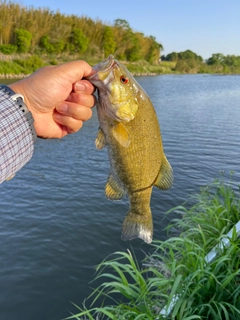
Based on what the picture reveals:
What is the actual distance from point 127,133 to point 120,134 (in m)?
0.06

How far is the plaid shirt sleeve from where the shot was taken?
2064 millimetres

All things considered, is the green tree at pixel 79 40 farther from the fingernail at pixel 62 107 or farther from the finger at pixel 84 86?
the finger at pixel 84 86

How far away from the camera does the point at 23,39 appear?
135 ft

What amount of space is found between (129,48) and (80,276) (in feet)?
159

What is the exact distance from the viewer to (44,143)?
13945 millimetres

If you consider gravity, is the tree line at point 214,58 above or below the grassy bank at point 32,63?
above

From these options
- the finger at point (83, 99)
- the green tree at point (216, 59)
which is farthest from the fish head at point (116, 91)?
the green tree at point (216, 59)

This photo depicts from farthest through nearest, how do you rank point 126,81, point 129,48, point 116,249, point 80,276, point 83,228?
1. point 129,48
2. point 83,228
3. point 116,249
4. point 80,276
5. point 126,81

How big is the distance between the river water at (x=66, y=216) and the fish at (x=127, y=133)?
3.92 m

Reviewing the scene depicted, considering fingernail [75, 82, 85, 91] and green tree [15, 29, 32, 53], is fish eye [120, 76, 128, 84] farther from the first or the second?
green tree [15, 29, 32, 53]

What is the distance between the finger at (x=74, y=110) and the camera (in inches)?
101

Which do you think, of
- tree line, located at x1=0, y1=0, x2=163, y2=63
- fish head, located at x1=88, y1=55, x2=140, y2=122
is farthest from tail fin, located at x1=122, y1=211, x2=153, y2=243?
tree line, located at x1=0, y1=0, x2=163, y2=63

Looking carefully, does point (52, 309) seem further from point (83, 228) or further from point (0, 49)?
point (0, 49)

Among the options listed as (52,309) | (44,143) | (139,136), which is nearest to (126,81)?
(139,136)
